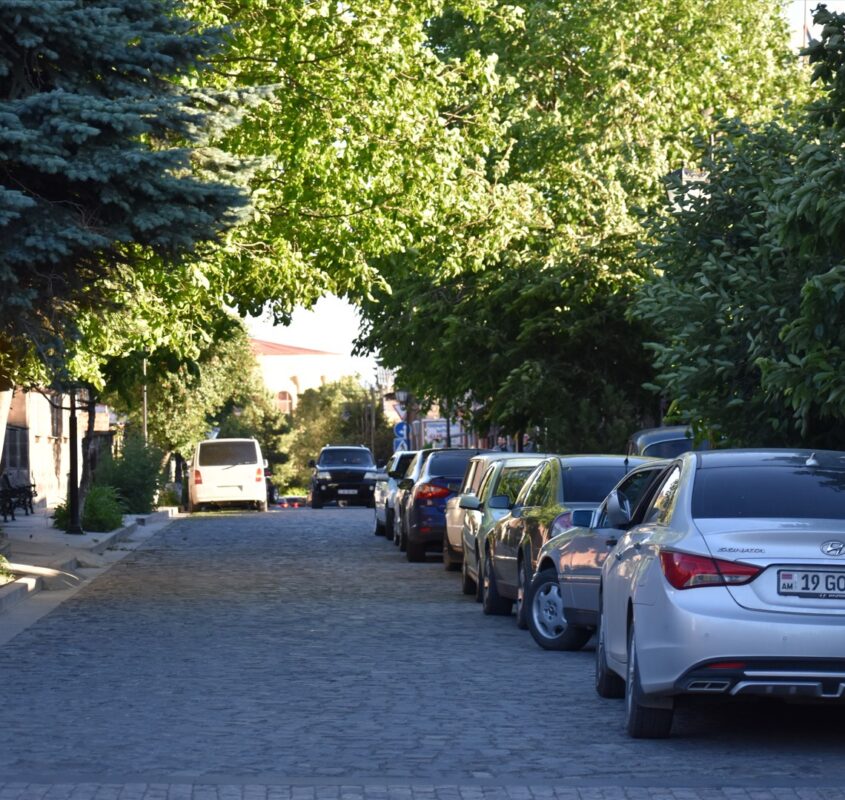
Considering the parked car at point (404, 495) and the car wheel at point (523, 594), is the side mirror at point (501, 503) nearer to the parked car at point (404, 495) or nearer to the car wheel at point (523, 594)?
the car wheel at point (523, 594)

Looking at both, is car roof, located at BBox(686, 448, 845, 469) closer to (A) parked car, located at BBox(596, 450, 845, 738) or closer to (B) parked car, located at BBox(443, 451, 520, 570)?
(A) parked car, located at BBox(596, 450, 845, 738)

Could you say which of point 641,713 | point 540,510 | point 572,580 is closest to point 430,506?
point 540,510

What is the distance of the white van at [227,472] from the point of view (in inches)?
1839

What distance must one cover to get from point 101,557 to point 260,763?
18711 mm

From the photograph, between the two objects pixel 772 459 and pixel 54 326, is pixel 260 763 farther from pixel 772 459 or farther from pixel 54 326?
pixel 54 326

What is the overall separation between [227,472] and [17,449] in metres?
5.57

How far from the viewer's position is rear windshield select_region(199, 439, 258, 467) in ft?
154

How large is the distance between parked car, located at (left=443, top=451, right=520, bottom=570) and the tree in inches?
197

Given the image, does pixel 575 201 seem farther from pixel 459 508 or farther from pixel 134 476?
pixel 134 476

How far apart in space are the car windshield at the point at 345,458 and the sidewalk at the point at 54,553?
15.5 meters

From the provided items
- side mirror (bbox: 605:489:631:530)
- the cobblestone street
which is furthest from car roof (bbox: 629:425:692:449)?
side mirror (bbox: 605:489:631:530)

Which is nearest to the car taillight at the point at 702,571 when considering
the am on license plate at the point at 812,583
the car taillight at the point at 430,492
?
the am on license plate at the point at 812,583

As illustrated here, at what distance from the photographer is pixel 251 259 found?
24406mm

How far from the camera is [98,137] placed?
16438 mm
